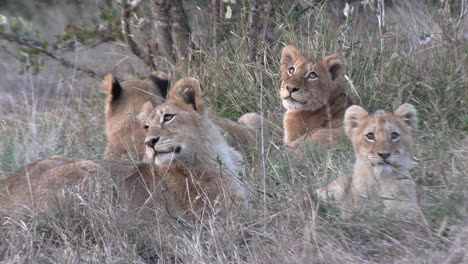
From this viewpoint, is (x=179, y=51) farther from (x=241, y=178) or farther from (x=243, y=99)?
(x=241, y=178)

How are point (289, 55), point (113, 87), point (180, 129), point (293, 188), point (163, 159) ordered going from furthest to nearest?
point (289, 55) < point (113, 87) < point (180, 129) < point (163, 159) < point (293, 188)

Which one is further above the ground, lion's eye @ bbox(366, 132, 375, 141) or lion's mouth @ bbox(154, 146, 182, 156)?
lion's eye @ bbox(366, 132, 375, 141)

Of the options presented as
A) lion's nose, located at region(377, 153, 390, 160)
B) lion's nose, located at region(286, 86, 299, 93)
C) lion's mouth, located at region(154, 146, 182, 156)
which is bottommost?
lion's mouth, located at region(154, 146, 182, 156)

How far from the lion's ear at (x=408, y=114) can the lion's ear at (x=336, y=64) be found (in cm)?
179

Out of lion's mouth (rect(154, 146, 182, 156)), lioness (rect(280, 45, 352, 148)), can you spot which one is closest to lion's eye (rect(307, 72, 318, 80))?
lioness (rect(280, 45, 352, 148))

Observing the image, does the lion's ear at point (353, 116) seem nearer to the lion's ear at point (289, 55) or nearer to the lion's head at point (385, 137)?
the lion's head at point (385, 137)

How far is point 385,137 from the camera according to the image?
5051 mm

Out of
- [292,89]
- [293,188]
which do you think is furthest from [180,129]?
[292,89]

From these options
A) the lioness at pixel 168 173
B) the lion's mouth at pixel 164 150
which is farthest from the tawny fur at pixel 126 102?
the lion's mouth at pixel 164 150

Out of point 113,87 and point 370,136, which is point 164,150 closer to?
point 370,136

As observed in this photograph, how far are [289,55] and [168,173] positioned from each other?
224cm

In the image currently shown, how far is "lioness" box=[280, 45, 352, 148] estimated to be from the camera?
7074mm

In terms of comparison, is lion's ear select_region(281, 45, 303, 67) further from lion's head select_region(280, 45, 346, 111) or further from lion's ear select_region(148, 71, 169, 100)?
lion's ear select_region(148, 71, 169, 100)

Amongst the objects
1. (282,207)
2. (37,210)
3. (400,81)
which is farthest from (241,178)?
(400,81)
